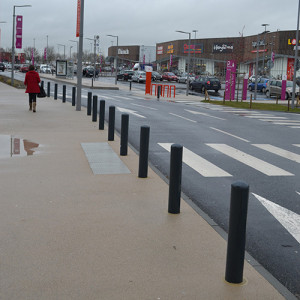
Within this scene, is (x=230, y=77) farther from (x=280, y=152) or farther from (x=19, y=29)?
(x=280, y=152)

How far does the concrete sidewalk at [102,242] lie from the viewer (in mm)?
3889

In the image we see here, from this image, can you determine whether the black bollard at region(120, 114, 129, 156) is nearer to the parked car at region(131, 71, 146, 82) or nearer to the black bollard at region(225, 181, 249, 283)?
the black bollard at region(225, 181, 249, 283)

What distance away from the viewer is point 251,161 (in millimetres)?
10328

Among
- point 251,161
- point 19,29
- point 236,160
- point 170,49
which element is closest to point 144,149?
point 236,160

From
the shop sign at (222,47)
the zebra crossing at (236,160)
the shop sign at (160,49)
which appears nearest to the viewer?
the zebra crossing at (236,160)

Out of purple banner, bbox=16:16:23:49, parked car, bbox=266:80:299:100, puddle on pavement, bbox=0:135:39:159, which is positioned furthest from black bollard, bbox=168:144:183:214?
purple banner, bbox=16:16:23:49

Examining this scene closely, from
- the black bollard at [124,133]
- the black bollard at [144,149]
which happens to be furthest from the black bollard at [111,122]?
the black bollard at [144,149]

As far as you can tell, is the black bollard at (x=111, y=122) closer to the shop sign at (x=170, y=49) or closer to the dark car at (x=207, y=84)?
the dark car at (x=207, y=84)

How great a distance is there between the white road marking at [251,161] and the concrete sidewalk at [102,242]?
2.48 m

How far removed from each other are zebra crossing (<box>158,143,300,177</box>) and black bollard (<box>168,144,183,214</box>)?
285cm

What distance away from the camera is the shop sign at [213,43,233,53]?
8969cm

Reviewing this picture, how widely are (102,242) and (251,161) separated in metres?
6.01

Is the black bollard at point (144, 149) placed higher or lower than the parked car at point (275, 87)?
lower

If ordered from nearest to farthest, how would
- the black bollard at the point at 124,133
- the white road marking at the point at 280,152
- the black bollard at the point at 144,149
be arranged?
the black bollard at the point at 144,149
the black bollard at the point at 124,133
the white road marking at the point at 280,152
